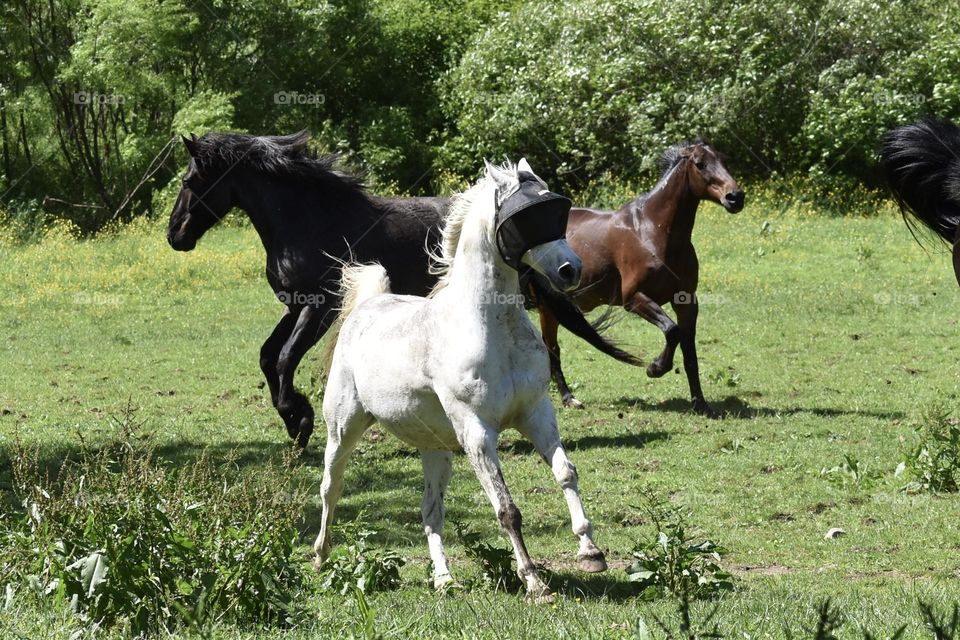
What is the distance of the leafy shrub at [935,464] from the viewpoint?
25.5 ft

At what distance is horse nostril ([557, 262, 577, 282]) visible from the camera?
17.2ft

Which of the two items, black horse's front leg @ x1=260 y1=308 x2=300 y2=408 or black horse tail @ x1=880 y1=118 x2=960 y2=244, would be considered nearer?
black horse tail @ x1=880 y1=118 x2=960 y2=244

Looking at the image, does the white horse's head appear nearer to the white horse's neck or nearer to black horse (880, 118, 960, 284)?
the white horse's neck

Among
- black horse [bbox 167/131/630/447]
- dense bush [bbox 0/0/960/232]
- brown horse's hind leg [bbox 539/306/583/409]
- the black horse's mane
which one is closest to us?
black horse [bbox 167/131/630/447]

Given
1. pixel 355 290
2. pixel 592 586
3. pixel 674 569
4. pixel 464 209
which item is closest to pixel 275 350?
pixel 355 290

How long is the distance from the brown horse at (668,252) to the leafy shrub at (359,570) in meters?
5.25

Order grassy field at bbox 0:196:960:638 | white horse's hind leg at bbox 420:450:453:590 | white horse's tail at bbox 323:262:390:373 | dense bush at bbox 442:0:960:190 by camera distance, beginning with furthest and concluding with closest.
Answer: dense bush at bbox 442:0:960:190
white horse's tail at bbox 323:262:390:373
white horse's hind leg at bbox 420:450:453:590
grassy field at bbox 0:196:960:638

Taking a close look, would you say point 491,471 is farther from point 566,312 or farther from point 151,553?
point 151,553

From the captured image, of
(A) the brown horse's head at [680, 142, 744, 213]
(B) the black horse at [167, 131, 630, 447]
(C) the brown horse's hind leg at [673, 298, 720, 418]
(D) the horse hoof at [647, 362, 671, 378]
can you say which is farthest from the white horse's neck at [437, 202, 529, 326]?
(C) the brown horse's hind leg at [673, 298, 720, 418]

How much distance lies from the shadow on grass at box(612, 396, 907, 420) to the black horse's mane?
352cm

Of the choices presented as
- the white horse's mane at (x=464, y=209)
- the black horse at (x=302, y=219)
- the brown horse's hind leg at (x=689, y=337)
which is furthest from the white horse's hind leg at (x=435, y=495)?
the brown horse's hind leg at (x=689, y=337)

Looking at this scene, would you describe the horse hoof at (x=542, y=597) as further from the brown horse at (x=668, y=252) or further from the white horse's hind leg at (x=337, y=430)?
the brown horse at (x=668, y=252)

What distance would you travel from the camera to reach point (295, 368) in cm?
975

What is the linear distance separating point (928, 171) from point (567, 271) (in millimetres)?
4663
